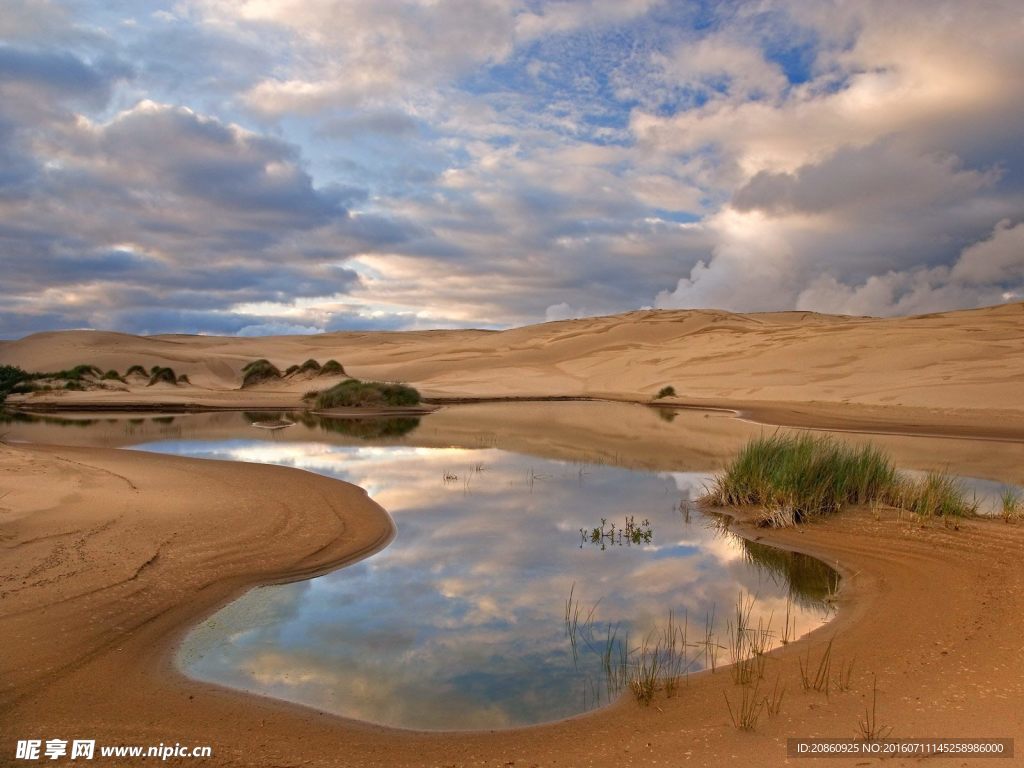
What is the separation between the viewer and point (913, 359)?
36938mm

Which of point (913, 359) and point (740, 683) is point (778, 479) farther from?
point (913, 359)

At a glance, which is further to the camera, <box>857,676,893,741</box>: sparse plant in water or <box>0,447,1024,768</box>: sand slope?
<box>0,447,1024,768</box>: sand slope

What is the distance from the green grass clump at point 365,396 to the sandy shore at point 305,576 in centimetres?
2190

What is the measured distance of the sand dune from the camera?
105 ft

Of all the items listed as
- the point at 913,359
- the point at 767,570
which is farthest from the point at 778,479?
the point at 913,359

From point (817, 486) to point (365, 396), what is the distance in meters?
24.4

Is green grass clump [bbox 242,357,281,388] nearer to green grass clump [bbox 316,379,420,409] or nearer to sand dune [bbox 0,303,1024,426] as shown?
sand dune [bbox 0,303,1024,426]

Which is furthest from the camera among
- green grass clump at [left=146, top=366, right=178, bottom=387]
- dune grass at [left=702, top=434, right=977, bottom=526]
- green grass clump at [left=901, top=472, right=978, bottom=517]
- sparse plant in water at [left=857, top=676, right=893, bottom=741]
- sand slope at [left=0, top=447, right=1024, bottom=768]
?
green grass clump at [left=146, top=366, right=178, bottom=387]

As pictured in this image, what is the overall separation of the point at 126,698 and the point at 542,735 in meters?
2.70

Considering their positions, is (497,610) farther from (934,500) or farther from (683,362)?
(683,362)

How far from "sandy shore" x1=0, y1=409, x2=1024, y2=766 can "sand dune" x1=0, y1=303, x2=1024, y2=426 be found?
19.2 metres

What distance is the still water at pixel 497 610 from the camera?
5.25m

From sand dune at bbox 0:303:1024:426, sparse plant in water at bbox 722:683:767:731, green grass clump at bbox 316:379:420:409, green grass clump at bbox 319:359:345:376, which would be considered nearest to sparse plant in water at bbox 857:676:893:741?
sparse plant in water at bbox 722:683:767:731

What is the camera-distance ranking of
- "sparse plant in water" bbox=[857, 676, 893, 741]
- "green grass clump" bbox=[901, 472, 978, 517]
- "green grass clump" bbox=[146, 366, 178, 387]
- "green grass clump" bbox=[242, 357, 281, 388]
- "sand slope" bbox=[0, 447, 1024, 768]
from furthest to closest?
1. "green grass clump" bbox=[242, 357, 281, 388]
2. "green grass clump" bbox=[146, 366, 178, 387]
3. "green grass clump" bbox=[901, 472, 978, 517]
4. "sand slope" bbox=[0, 447, 1024, 768]
5. "sparse plant in water" bbox=[857, 676, 893, 741]
